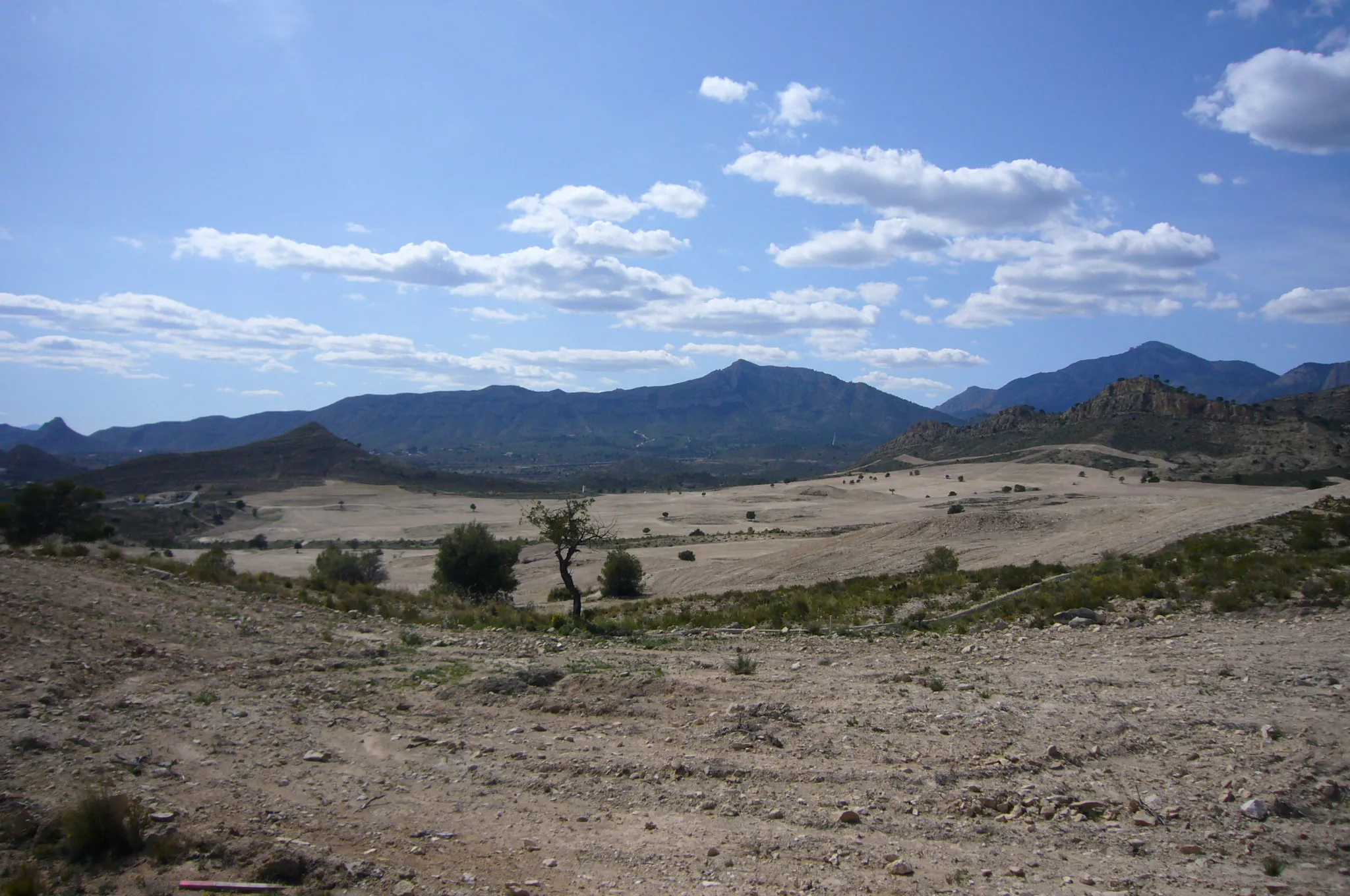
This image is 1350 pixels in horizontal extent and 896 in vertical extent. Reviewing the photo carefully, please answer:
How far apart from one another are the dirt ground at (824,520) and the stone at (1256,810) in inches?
778

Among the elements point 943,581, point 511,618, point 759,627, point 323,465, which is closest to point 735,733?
point 759,627

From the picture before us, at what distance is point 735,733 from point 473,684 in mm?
4181

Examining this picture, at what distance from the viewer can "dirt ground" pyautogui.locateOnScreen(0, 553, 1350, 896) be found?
19.2 feet

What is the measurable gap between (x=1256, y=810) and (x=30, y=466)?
142 metres

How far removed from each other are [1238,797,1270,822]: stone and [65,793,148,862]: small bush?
8.84 m

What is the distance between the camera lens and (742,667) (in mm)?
12188

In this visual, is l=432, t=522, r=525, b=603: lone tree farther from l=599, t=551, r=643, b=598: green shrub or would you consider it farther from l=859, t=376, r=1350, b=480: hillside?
l=859, t=376, r=1350, b=480: hillside

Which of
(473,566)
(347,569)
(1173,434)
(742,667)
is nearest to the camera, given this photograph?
(742,667)

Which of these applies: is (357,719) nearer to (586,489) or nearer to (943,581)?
(943,581)

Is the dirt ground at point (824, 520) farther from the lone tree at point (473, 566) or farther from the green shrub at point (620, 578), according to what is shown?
the lone tree at point (473, 566)

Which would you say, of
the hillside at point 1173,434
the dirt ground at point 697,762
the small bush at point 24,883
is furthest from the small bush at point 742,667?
the hillside at point 1173,434

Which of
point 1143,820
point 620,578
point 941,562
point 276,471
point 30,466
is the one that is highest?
point 30,466

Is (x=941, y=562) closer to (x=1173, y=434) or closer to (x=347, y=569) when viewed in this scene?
(x=347, y=569)

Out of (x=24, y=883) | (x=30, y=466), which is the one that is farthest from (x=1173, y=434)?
(x=30, y=466)
